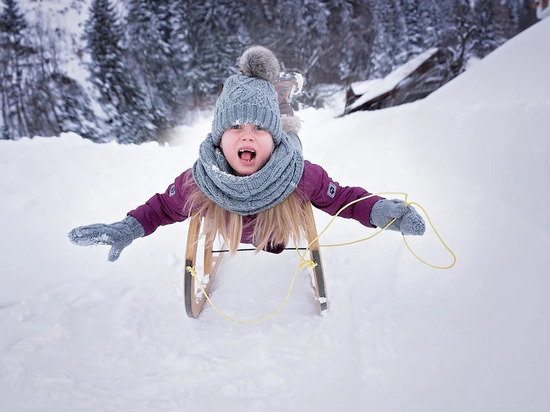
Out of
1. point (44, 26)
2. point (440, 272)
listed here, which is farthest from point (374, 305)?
point (44, 26)

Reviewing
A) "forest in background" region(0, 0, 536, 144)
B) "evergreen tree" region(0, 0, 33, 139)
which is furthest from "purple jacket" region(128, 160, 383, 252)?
"evergreen tree" region(0, 0, 33, 139)

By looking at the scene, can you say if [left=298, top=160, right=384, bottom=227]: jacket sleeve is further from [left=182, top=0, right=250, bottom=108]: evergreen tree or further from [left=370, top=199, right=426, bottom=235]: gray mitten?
[left=182, top=0, right=250, bottom=108]: evergreen tree

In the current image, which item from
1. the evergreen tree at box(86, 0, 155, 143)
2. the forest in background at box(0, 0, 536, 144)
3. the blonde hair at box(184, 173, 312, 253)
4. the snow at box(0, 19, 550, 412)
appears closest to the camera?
the snow at box(0, 19, 550, 412)

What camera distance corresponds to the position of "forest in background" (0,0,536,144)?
35.7 feet

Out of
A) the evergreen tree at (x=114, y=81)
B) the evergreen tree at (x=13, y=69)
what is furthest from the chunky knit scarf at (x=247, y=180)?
the evergreen tree at (x=13, y=69)

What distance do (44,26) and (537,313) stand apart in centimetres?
1502

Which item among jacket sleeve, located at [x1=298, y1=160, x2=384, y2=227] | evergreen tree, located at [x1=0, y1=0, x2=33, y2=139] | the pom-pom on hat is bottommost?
jacket sleeve, located at [x1=298, y1=160, x2=384, y2=227]

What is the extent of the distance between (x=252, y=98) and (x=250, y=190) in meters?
0.42

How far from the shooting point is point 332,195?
1653 millimetres

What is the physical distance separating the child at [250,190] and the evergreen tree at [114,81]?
38.0 ft

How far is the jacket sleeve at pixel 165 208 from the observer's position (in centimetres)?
163

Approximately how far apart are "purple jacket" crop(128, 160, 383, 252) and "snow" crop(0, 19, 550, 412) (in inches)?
18.4

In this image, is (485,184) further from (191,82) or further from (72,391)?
(191,82)

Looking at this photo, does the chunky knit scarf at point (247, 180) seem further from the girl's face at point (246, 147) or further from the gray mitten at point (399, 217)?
the gray mitten at point (399, 217)
